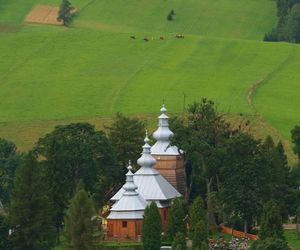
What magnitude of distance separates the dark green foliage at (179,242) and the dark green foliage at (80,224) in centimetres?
550

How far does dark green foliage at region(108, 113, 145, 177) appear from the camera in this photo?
126 m

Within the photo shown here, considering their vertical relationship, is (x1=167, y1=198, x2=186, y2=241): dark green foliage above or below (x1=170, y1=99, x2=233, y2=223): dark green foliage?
below

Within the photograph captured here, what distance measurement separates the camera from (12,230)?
Result: 4200 inches

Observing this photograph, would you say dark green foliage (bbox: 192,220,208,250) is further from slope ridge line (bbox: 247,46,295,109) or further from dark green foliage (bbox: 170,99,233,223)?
slope ridge line (bbox: 247,46,295,109)

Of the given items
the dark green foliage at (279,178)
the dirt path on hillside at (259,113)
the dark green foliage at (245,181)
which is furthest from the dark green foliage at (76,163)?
the dirt path on hillside at (259,113)

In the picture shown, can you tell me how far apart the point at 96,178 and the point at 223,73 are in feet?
197

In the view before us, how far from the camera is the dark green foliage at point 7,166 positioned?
12800 cm

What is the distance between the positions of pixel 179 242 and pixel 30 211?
11259 millimetres

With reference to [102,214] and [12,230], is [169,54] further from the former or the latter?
[12,230]

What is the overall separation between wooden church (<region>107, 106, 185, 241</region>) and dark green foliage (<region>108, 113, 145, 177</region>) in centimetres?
222

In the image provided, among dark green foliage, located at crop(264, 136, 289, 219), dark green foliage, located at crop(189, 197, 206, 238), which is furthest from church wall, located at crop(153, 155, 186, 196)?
dark green foliage, located at crop(189, 197, 206, 238)

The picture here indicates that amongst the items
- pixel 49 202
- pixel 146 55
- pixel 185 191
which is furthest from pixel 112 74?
pixel 49 202

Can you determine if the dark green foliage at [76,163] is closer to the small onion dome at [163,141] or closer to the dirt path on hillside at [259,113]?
the small onion dome at [163,141]

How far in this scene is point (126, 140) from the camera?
417 feet
